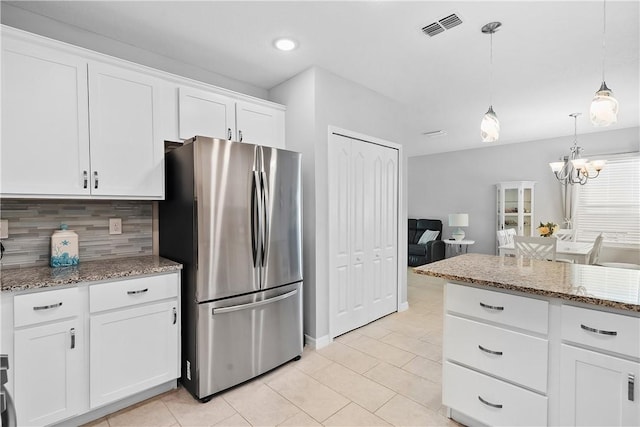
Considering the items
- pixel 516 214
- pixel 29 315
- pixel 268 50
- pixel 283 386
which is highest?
pixel 268 50

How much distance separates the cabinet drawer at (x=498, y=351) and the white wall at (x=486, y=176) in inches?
218

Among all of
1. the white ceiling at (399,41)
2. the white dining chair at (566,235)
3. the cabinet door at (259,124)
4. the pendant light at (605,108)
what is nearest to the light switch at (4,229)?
the white ceiling at (399,41)

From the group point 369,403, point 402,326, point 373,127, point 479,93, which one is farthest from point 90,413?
point 479,93

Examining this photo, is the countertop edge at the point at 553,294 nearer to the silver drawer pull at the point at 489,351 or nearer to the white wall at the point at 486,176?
the silver drawer pull at the point at 489,351

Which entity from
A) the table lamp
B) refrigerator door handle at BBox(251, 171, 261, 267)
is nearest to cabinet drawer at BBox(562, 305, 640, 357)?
refrigerator door handle at BBox(251, 171, 261, 267)

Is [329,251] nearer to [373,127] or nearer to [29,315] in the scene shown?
[373,127]

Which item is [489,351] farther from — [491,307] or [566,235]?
[566,235]

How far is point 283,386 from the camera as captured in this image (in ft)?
7.69

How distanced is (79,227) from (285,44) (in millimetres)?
2109

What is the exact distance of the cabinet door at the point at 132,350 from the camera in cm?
192

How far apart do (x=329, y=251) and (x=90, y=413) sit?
2075mm

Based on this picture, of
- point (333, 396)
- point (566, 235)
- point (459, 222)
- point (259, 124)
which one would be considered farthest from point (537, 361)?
point (459, 222)

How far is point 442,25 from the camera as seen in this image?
2.30 metres

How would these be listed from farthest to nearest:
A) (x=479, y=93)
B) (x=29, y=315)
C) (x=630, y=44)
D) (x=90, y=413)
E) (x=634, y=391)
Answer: (x=479, y=93) < (x=630, y=44) < (x=90, y=413) < (x=29, y=315) < (x=634, y=391)
